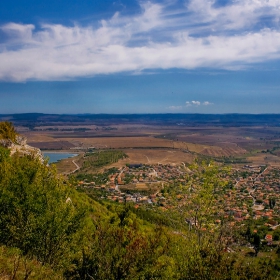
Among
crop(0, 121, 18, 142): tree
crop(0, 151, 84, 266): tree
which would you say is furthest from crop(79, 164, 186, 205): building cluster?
crop(0, 151, 84, 266): tree

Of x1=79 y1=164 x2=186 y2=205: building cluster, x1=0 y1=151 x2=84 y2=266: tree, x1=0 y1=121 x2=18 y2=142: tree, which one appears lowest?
→ x1=79 y1=164 x2=186 y2=205: building cluster

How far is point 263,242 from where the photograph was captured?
1490 inches

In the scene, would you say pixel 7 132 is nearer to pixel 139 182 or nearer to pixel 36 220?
pixel 36 220

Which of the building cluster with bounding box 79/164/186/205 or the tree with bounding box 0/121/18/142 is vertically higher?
the tree with bounding box 0/121/18/142

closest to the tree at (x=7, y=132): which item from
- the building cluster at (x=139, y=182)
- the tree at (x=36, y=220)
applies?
the tree at (x=36, y=220)

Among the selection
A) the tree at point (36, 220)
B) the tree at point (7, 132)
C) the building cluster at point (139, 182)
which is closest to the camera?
the tree at point (36, 220)

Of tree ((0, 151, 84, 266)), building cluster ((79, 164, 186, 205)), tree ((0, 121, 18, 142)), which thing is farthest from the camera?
building cluster ((79, 164, 186, 205))

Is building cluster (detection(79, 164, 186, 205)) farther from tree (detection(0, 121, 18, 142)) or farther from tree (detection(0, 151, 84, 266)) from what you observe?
tree (detection(0, 151, 84, 266))

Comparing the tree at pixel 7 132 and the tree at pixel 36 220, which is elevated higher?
the tree at pixel 7 132

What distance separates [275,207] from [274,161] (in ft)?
172

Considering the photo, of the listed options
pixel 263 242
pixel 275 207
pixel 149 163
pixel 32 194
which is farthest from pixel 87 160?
pixel 32 194

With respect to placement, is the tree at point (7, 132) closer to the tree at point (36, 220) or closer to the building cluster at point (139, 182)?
the tree at point (36, 220)

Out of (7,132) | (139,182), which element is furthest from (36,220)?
(139,182)

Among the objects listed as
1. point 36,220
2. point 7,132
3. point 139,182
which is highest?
point 7,132
